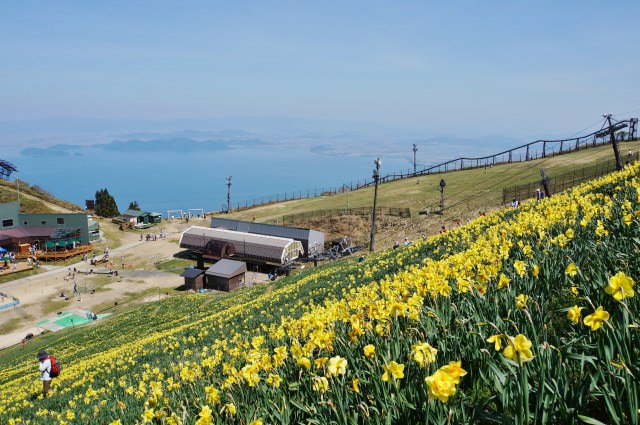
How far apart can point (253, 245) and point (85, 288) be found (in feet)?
65.2

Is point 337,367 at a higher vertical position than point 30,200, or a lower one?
higher

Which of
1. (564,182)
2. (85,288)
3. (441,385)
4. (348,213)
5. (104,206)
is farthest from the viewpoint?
(104,206)

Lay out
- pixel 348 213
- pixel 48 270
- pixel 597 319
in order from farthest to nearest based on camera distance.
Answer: pixel 348 213, pixel 48 270, pixel 597 319

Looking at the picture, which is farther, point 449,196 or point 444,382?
point 449,196

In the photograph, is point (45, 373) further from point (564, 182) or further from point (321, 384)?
point (564, 182)

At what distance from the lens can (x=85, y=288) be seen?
48938 mm

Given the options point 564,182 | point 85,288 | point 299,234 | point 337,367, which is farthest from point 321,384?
point 564,182

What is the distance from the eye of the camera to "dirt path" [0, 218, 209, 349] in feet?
135

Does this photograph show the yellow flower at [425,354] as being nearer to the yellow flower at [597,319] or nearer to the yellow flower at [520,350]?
the yellow flower at [520,350]

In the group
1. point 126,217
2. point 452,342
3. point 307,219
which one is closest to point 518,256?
point 452,342

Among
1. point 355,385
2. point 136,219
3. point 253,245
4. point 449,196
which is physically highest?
point 355,385

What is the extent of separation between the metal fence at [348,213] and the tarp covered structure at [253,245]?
1071 cm

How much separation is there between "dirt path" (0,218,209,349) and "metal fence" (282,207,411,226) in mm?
18701

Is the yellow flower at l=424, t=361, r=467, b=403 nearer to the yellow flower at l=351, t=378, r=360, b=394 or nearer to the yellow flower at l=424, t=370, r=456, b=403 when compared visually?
the yellow flower at l=424, t=370, r=456, b=403
